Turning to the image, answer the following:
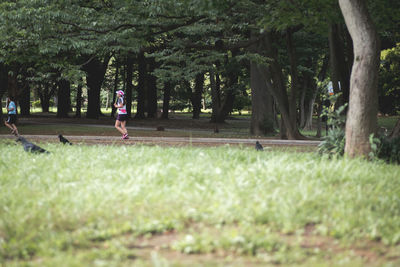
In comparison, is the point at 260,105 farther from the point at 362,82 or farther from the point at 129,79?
the point at 129,79

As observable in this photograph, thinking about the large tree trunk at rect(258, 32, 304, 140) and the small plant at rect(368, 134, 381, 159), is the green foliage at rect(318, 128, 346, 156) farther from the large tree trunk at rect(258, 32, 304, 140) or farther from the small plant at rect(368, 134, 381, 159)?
the large tree trunk at rect(258, 32, 304, 140)

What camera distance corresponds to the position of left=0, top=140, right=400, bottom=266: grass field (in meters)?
4.16

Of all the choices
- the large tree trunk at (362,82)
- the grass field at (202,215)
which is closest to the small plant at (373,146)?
the large tree trunk at (362,82)

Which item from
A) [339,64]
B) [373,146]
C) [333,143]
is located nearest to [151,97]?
[339,64]

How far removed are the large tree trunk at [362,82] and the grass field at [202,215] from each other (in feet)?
4.63

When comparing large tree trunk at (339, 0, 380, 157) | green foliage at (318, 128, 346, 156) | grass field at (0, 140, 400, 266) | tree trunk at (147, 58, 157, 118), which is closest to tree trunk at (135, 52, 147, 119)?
tree trunk at (147, 58, 157, 118)

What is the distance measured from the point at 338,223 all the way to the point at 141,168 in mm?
3105

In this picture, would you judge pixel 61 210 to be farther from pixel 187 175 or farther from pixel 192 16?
pixel 192 16

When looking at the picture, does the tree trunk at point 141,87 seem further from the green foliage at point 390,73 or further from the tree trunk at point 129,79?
the green foliage at point 390,73

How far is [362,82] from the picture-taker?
8477 mm

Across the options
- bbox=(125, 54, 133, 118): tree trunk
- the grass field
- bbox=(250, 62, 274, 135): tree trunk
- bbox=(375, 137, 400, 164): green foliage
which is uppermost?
bbox=(125, 54, 133, 118): tree trunk

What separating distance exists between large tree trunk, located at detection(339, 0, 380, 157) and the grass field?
1412 millimetres

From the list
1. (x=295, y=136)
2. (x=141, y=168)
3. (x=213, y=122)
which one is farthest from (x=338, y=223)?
(x=213, y=122)

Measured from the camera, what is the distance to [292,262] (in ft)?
13.2
